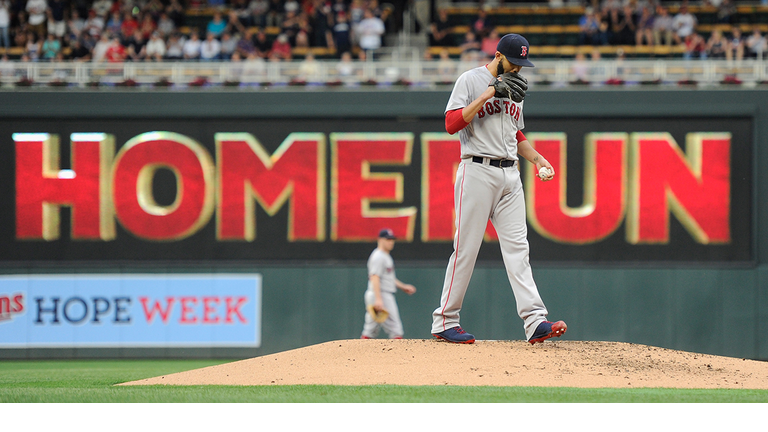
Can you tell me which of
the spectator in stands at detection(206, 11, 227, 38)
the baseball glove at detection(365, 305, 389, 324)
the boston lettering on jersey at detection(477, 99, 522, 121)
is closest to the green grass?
the boston lettering on jersey at detection(477, 99, 522, 121)

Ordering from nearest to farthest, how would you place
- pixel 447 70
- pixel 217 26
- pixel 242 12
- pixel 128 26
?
pixel 447 70 < pixel 128 26 < pixel 217 26 < pixel 242 12

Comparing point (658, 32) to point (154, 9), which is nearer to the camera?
point (658, 32)

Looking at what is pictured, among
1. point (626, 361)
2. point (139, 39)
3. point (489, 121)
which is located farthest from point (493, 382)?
point (139, 39)

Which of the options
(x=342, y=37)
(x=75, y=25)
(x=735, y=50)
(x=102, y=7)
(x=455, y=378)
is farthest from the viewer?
(x=102, y=7)

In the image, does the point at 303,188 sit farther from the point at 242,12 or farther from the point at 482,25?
the point at 482,25

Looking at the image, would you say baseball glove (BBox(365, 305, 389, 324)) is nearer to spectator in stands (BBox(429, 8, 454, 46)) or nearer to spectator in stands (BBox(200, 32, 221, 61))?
spectator in stands (BBox(200, 32, 221, 61))

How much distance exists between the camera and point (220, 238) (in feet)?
42.2

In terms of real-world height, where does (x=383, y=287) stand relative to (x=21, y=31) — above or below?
below

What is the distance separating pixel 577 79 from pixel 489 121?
7.32 m

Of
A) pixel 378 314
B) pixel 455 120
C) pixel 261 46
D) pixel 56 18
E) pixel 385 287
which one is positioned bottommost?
pixel 378 314

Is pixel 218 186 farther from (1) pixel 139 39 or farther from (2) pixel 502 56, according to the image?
(2) pixel 502 56

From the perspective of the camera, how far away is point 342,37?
14.5 m

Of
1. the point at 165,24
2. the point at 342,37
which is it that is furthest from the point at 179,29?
the point at 342,37

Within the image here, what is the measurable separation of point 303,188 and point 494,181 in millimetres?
7035
